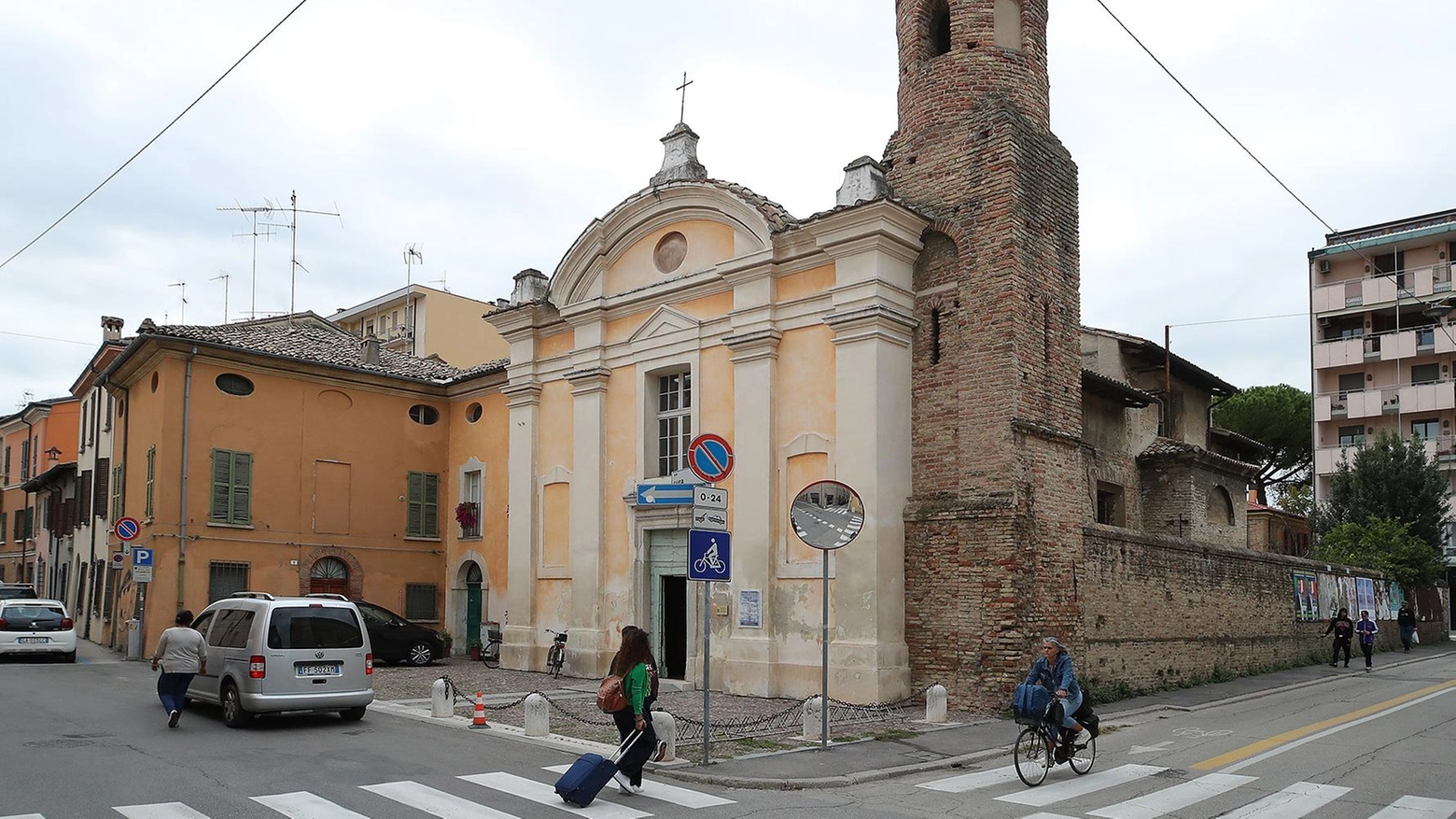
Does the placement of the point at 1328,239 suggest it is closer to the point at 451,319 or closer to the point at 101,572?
the point at 451,319

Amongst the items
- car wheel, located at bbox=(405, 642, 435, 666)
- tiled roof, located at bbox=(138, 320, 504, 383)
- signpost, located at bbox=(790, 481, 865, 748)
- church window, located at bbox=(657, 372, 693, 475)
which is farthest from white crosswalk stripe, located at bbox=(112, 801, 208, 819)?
tiled roof, located at bbox=(138, 320, 504, 383)

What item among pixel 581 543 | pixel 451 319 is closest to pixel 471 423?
pixel 581 543

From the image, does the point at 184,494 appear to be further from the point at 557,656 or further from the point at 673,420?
the point at 673,420

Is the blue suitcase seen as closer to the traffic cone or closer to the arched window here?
the traffic cone

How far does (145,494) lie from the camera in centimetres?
2411

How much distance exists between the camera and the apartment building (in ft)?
147

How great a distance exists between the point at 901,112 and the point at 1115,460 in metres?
10.1

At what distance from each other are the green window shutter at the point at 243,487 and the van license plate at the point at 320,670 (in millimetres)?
11830

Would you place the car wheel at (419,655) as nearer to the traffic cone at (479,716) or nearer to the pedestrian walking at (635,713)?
the traffic cone at (479,716)

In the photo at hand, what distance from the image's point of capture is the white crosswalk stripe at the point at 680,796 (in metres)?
9.29

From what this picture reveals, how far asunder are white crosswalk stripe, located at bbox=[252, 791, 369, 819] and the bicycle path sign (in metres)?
3.85

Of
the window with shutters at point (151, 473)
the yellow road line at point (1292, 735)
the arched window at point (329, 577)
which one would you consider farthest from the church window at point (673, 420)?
the window with shutters at point (151, 473)

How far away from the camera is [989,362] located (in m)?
16.4

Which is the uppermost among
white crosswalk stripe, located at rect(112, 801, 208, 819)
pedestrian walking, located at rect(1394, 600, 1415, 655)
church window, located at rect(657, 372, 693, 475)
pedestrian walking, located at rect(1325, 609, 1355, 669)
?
church window, located at rect(657, 372, 693, 475)
